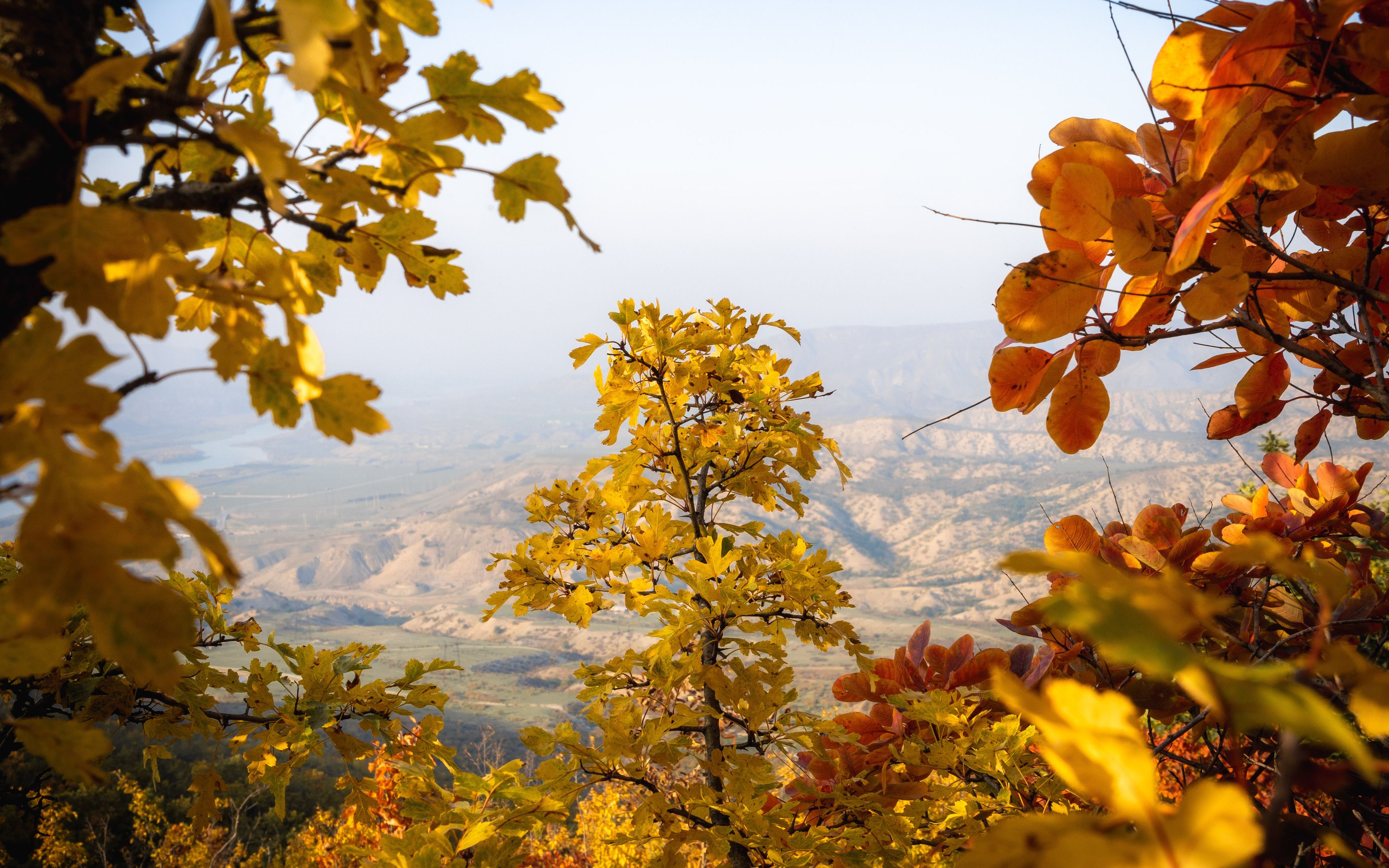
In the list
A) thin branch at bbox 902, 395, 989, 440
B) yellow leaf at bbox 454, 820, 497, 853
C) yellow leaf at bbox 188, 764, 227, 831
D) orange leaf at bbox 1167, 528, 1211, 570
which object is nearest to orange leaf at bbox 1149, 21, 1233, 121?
thin branch at bbox 902, 395, 989, 440

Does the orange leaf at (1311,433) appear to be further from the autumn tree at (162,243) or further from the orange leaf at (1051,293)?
the autumn tree at (162,243)

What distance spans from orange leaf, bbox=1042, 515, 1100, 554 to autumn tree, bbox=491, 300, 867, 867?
0.60m

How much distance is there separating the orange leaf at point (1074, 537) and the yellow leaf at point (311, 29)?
141cm

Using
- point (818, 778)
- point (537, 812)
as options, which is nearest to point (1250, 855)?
point (537, 812)

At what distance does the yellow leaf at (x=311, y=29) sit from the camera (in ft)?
1.47

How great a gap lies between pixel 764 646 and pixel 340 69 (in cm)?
163

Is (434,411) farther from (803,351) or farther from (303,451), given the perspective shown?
(803,351)

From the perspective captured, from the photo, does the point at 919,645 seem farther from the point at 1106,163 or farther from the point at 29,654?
the point at 29,654

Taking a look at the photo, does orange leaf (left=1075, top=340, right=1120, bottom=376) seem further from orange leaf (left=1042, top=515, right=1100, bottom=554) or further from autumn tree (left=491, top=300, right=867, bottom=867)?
autumn tree (left=491, top=300, right=867, bottom=867)

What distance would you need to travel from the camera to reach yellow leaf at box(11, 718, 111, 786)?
1.81 ft

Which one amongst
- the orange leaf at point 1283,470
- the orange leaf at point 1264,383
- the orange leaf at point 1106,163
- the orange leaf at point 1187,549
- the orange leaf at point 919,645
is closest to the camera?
the orange leaf at point 1106,163

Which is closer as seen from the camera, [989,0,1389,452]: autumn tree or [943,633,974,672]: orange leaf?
[989,0,1389,452]: autumn tree

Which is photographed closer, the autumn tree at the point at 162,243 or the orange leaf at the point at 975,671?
the autumn tree at the point at 162,243

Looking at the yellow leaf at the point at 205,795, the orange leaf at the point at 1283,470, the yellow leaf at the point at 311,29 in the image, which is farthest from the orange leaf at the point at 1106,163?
the yellow leaf at the point at 205,795
